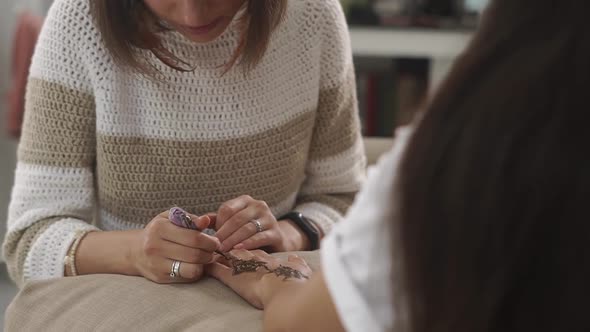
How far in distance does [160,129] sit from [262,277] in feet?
1.17

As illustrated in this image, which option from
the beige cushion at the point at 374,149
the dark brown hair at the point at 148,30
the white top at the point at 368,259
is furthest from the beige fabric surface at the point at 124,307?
the beige cushion at the point at 374,149

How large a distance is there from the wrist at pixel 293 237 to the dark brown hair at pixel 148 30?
0.80ft

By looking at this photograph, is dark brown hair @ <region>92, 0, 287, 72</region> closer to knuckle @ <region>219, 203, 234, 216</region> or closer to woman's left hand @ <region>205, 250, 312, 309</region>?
knuckle @ <region>219, 203, 234, 216</region>

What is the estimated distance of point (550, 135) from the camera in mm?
634

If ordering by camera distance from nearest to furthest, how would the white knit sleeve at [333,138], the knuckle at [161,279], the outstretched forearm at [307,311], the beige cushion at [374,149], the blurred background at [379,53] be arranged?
the outstretched forearm at [307,311] → the knuckle at [161,279] → the white knit sleeve at [333,138] → the beige cushion at [374,149] → the blurred background at [379,53]

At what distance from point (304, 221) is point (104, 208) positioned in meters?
0.30

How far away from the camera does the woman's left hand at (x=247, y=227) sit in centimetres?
116

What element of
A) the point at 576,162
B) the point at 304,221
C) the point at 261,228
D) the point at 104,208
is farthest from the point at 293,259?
the point at 576,162

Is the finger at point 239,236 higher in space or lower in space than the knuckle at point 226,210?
lower

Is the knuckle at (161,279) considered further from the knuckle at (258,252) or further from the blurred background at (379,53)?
the blurred background at (379,53)

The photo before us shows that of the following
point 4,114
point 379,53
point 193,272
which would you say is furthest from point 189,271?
point 379,53

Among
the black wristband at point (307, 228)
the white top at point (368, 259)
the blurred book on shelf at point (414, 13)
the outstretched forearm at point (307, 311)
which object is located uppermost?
the white top at point (368, 259)

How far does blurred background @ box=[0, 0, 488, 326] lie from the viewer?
268cm

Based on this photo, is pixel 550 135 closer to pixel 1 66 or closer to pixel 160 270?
pixel 160 270
